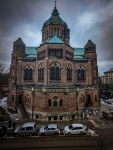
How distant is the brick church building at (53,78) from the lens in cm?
2877

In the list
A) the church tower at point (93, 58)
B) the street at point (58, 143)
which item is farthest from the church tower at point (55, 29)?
the street at point (58, 143)

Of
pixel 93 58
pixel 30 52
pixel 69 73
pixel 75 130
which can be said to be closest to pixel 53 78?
pixel 69 73

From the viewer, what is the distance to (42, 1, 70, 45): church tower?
45156mm

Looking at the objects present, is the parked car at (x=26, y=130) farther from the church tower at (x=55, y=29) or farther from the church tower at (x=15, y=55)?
the church tower at (x=55, y=29)

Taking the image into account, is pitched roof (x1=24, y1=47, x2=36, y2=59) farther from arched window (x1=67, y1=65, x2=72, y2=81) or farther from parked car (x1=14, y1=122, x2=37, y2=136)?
parked car (x1=14, y1=122, x2=37, y2=136)

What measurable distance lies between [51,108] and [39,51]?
15614mm

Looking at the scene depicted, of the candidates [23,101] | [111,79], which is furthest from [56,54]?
[111,79]

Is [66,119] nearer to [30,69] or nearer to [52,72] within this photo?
[52,72]

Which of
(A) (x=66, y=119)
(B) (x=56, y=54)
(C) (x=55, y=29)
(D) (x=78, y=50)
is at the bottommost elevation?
(A) (x=66, y=119)

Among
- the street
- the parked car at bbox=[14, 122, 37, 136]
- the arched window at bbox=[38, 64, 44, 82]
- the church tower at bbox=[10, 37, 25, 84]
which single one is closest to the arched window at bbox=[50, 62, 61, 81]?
the arched window at bbox=[38, 64, 44, 82]

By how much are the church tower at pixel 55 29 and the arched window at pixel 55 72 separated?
15198 mm

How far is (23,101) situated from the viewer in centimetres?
3462

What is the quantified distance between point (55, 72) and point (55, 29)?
18714mm

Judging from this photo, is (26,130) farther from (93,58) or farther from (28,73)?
(93,58)
